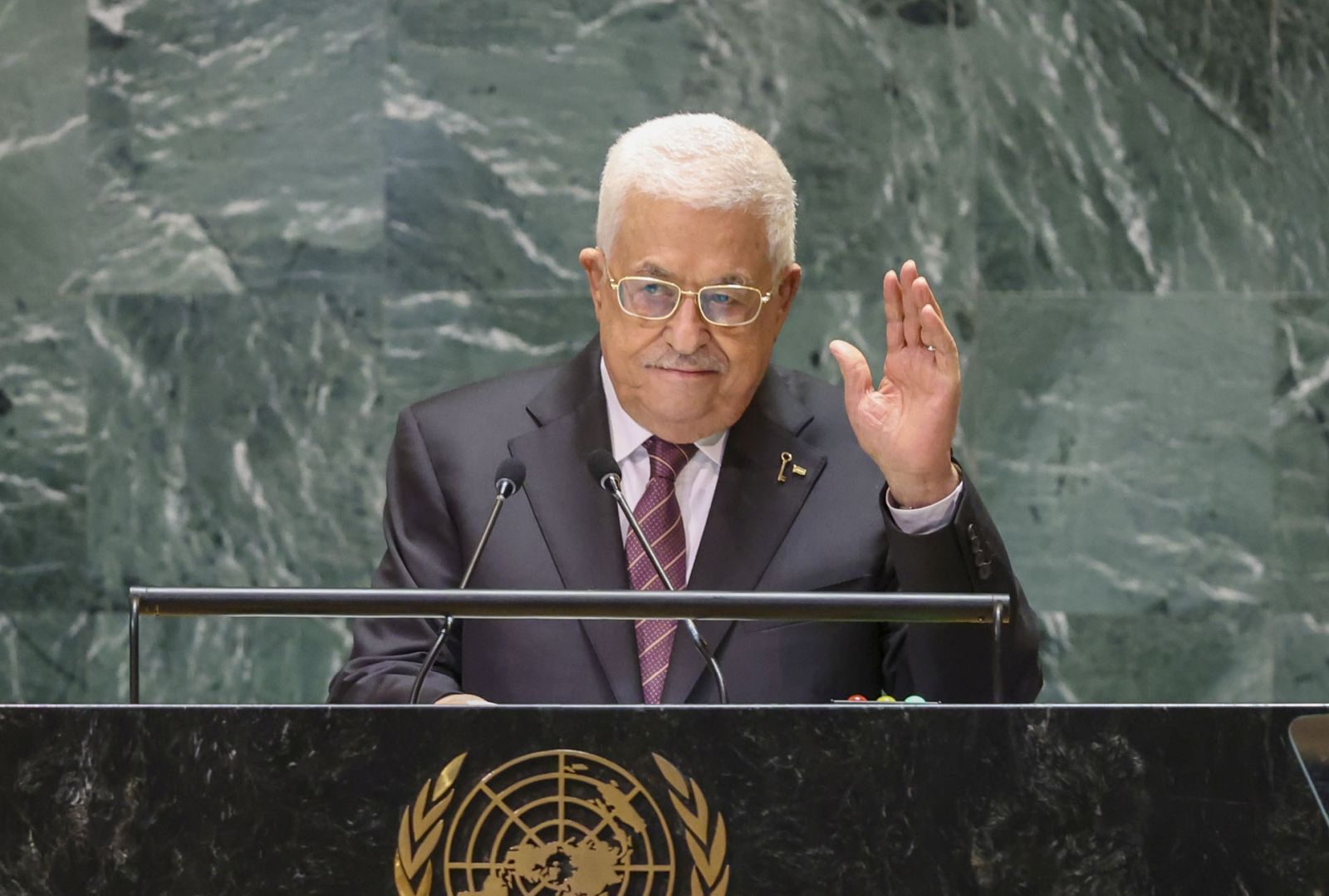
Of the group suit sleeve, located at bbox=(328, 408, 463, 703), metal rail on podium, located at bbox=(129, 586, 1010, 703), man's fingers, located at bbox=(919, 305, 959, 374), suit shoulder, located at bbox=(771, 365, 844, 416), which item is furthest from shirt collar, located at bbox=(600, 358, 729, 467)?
metal rail on podium, located at bbox=(129, 586, 1010, 703)

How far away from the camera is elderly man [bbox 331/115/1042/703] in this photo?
9.11 feet

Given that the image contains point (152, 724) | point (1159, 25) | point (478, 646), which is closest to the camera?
point (152, 724)

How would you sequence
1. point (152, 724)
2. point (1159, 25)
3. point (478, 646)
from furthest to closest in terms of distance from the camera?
point (1159, 25) < point (478, 646) < point (152, 724)

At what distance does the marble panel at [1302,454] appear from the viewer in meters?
4.79

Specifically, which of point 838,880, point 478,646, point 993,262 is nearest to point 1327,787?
point 838,880

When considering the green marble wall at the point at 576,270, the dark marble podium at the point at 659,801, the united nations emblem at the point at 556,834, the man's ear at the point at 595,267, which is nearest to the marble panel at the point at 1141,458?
the green marble wall at the point at 576,270

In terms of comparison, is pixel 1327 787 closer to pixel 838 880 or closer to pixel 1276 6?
pixel 838 880

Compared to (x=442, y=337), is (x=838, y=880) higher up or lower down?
higher up

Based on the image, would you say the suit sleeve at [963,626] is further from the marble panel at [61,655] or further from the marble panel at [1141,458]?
the marble panel at [61,655]

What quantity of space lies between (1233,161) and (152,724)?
3.89 m

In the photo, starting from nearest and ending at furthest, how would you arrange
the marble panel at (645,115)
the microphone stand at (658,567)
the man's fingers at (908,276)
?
1. the microphone stand at (658,567)
2. the man's fingers at (908,276)
3. the marble panel at (645,115)

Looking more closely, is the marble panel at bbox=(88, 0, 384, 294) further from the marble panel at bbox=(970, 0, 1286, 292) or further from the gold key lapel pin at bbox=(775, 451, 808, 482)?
the gold key lapel pin at bbox=(775, 451, 808, 482)

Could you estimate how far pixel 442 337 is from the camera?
4.79 meters

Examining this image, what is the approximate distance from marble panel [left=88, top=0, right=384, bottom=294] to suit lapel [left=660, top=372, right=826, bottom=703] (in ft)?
6.77
